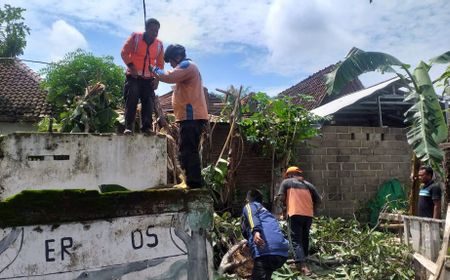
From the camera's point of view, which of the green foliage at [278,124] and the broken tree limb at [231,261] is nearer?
the broken tree limb at [231,261]

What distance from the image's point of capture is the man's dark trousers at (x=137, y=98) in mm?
5215

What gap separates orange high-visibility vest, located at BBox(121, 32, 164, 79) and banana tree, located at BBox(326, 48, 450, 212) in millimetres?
2974

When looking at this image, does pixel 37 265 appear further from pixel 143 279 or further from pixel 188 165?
pixel 188 165

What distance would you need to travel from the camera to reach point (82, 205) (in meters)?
3.36

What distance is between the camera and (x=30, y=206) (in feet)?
10.6

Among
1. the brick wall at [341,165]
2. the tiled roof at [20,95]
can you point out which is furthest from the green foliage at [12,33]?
the brick wall at [341,165]

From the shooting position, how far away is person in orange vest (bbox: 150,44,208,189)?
14.8 ft

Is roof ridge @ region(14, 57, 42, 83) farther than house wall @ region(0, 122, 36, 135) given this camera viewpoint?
Yes

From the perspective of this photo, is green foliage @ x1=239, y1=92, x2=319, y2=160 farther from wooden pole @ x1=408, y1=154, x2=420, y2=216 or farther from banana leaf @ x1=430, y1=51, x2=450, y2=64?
banana leaf @ x1=430, y1=51, x2=450, y2=64

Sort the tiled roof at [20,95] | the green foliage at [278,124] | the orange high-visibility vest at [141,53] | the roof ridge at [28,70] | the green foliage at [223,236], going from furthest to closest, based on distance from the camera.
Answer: the roof ridge at [28,70]
the tiled roof at [20,95]
the green foliage at [278,124]
the green foliage at [223,236]
the orange high-visibility vest at [141,53]

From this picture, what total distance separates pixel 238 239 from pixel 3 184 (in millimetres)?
4250

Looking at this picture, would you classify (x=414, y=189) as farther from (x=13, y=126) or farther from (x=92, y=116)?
(x=13, y=126)

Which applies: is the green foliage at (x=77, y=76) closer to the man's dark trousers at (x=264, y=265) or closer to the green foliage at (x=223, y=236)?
the green foliage at (x=223, y=236)

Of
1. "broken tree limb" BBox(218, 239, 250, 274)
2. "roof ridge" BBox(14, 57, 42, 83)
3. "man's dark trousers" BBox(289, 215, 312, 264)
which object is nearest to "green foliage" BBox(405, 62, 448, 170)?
"man's dark trousers" BBox(289, 215, 312, 264)
